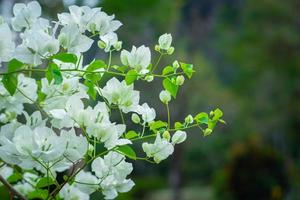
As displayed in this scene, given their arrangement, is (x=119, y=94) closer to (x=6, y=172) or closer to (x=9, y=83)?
(x=9, y=83)

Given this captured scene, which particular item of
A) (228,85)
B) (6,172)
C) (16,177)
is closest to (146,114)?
(16,177)

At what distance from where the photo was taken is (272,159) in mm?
6375

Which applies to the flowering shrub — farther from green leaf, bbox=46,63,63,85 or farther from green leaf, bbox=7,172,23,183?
green leaf, bbox=7,172,23,183

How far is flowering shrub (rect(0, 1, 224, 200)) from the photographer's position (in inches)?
30.6

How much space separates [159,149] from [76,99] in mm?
152

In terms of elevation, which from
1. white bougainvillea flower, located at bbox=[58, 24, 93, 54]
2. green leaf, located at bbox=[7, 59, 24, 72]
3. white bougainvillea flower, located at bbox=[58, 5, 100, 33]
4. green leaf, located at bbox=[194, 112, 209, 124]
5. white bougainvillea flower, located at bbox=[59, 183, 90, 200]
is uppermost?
white bougainvillea flower, located at bbox=[58, 5, 100, 33]

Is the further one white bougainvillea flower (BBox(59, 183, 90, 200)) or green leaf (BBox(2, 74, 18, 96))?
white bougainvillea flower (BBox(59, 183, 90, 200))

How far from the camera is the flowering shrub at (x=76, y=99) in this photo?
776mm

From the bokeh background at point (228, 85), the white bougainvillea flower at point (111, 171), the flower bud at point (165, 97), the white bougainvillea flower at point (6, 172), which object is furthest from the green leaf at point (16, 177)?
the bokeh background at point (228, 85)

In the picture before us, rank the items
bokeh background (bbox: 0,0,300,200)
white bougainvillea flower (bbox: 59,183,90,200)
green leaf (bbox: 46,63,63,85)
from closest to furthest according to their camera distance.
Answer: green leaf (bbox: 46,63,63,85) < white bougainvillea flower (bbox: 59,183,90,200) < bokeh background (bbox: 0,0,300,200)

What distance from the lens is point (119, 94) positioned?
2.74ft

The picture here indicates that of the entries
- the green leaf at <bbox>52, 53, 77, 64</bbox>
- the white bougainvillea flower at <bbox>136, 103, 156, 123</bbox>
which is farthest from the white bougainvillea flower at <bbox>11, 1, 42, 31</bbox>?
the white bougainvillea flower at <bbox>136, 103, 156, 123</bbox>

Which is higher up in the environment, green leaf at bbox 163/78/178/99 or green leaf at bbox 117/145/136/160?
green leaf at bbox 163/78/178/99

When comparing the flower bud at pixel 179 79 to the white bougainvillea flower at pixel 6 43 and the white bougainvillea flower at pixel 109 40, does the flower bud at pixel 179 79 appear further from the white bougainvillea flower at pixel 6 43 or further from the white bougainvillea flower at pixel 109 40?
the white bougainvillea flower at pixel 6 43
